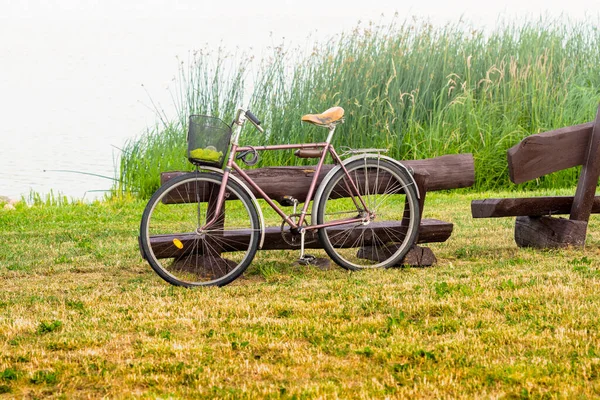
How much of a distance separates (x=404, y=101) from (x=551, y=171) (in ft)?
21.3

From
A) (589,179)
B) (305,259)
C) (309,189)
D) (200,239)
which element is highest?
(589,179)

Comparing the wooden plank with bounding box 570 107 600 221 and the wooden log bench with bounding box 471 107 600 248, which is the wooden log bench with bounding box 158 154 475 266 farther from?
the wooden plank with bounding box 570 107 600 221

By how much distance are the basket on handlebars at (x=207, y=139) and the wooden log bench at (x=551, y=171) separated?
9.05 ft

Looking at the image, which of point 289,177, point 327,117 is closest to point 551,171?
point 327,117

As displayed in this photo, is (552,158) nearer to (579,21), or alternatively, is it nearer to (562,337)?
(562,337)

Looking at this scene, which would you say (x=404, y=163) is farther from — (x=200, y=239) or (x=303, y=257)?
(x=200, y=239)

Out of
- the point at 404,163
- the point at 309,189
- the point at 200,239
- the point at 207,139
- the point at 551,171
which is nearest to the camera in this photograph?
the point at 207,139

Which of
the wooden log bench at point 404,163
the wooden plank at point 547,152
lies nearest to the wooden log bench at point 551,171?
the wooden plank at point 547,152

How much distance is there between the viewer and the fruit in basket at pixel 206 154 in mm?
6480

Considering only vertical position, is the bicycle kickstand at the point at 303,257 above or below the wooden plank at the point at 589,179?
below

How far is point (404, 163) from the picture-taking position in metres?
7.50

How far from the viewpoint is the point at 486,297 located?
5.68 m

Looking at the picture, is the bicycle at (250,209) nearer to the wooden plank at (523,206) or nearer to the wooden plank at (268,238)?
the wooden plank at (268,238)

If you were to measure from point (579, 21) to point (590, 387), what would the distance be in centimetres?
1591
